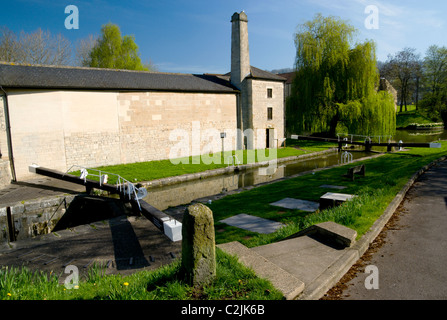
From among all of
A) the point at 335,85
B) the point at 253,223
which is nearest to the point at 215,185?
the point at 253,223

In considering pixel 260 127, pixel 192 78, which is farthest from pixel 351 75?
pixel 192 78

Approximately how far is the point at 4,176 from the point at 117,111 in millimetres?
7021

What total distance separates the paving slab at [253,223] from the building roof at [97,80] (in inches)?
532

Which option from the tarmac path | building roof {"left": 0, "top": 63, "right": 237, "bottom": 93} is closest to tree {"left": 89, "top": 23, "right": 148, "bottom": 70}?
building roof {"left": 0, "top": 63, "right": 237, "bottom": 93}

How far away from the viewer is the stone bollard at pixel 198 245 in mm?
3523

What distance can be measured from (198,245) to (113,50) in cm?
3638

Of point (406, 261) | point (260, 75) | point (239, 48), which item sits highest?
point (239, 48)

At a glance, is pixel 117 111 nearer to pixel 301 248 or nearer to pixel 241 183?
pixel 241 183

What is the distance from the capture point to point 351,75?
26516 mm

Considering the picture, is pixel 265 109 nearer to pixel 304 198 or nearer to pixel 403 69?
pixel 304 198

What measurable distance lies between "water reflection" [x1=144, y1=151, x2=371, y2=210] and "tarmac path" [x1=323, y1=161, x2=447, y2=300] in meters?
8.00

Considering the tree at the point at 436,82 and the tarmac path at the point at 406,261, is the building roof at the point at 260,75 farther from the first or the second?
the tree at the point at 436,82

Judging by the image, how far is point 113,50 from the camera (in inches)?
1367

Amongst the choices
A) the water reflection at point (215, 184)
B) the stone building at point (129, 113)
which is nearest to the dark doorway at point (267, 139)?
the stone building at point (129, 113)
